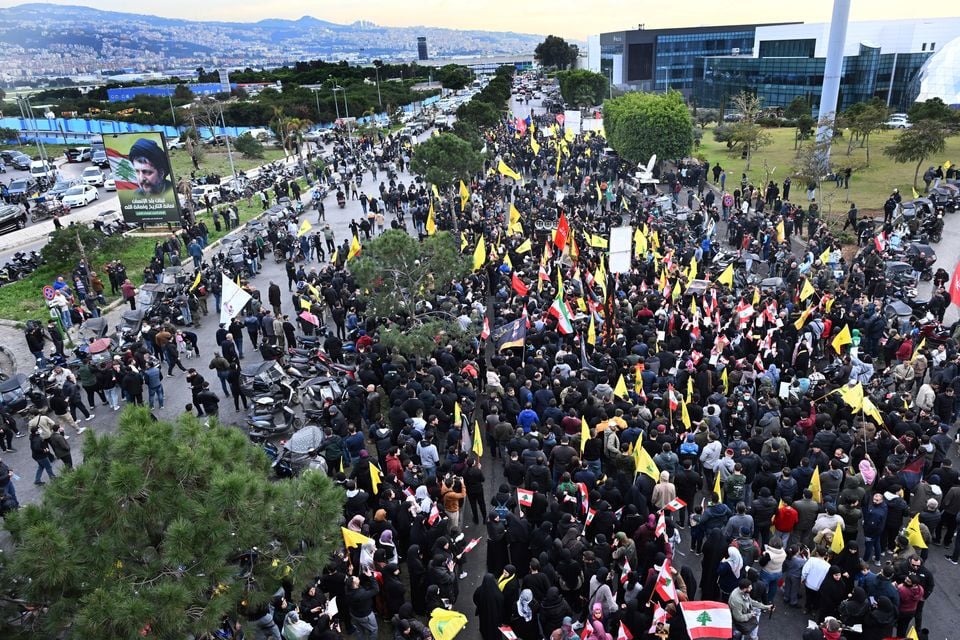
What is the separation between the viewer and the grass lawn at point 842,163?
3338 cm

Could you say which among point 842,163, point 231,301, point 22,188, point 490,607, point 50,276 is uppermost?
point 231,301

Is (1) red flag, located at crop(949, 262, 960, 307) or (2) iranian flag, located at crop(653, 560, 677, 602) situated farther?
(1) red flag, located at crop(949, 262, 960, 307)

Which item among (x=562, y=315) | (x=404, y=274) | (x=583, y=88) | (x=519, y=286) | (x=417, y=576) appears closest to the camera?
(x=417, y=576)

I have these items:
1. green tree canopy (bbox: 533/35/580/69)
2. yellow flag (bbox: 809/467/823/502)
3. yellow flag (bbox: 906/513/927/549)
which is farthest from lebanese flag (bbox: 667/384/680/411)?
green tree canopy (bbox: 533/35/580/69)

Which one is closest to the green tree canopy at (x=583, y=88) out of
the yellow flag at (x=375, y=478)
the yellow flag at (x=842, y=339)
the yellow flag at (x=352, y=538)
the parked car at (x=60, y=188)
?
the parked car at (x=60, y=188)

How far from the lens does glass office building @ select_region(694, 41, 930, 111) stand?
6631 cm

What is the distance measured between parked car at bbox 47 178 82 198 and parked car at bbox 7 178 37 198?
1.06 meters

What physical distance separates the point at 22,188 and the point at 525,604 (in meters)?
47.2

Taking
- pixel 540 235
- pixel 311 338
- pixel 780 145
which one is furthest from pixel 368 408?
pixel 780 145

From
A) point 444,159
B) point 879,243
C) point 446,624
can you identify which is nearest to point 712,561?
point 446,624

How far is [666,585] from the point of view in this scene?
25.7 feet

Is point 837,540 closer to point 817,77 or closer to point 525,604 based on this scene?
point 525,604

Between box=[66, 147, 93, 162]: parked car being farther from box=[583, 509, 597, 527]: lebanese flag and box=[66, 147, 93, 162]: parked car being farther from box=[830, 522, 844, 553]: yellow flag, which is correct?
box=[830, 522, 844, 553]: yellow flag

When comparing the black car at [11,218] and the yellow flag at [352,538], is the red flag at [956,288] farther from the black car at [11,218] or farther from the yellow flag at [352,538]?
the black car at [11,218]
